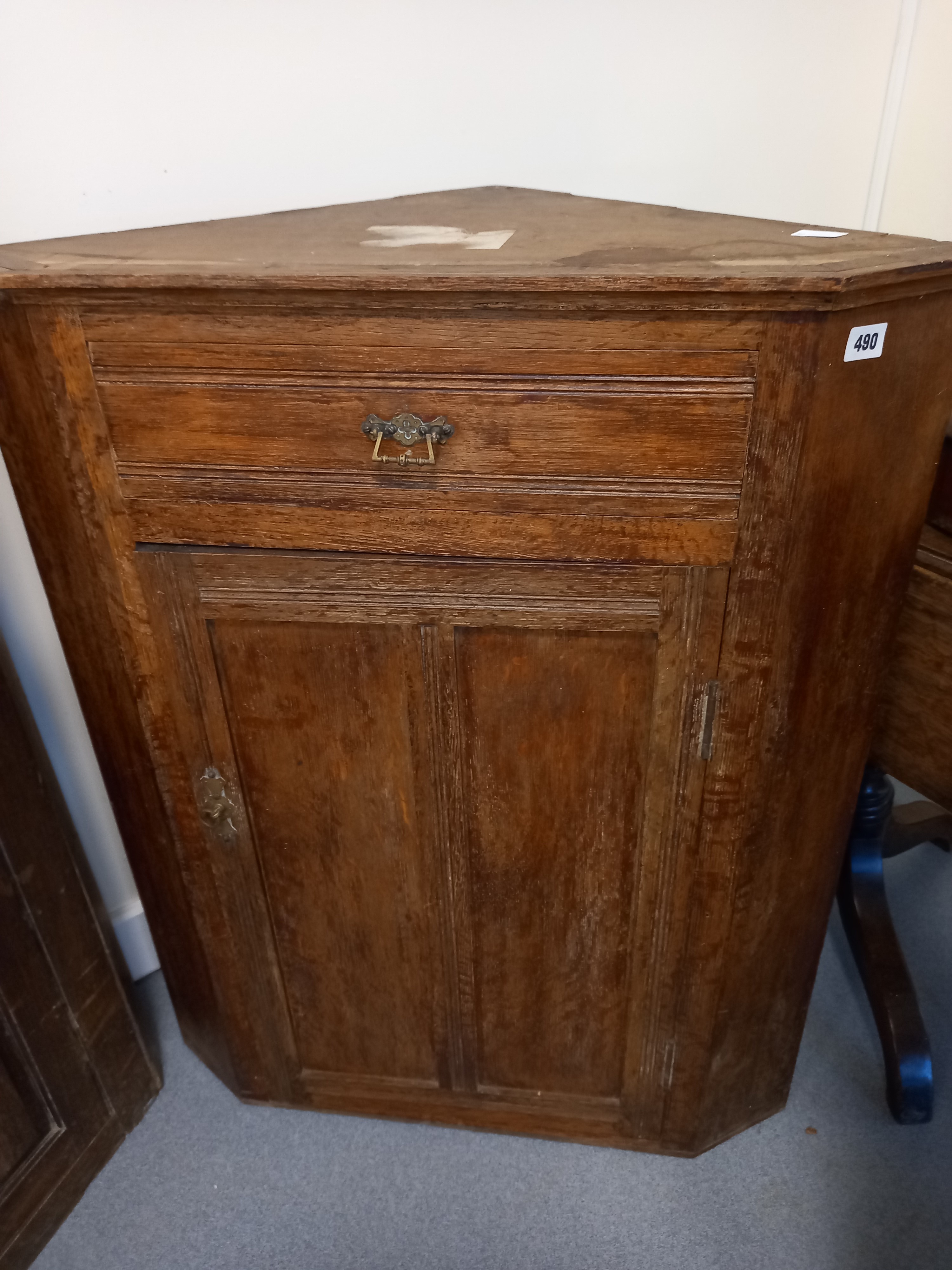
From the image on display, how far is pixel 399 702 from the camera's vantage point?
1028 millimetres

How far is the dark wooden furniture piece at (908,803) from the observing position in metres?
1.16

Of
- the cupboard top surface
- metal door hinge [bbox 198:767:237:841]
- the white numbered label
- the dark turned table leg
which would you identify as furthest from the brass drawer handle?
the dark turned table leg

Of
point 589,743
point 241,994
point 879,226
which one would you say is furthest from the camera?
point 879,226

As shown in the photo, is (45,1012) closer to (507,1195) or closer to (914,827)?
(507,1195)

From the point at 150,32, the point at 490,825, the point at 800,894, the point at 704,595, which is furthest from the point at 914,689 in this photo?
the point at 150,32

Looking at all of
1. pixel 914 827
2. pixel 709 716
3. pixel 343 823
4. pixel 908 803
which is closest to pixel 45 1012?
pixel 343 823

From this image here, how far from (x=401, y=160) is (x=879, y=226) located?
87 cm

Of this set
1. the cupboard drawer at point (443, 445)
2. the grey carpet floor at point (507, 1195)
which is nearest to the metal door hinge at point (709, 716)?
the cupboard drawer at point (443, 445)

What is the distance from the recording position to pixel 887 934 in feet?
5.15

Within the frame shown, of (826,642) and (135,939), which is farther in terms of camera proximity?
(135,939)

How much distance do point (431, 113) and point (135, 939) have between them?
1441mm

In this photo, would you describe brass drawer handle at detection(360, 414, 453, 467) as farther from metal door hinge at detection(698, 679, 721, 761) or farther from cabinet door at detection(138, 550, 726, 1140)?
metal door hinge at detection(698, 679, 721, 761)

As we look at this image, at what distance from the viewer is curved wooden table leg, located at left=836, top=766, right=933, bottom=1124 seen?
1.38 meters

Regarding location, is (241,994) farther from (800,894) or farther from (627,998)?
(800,894)
